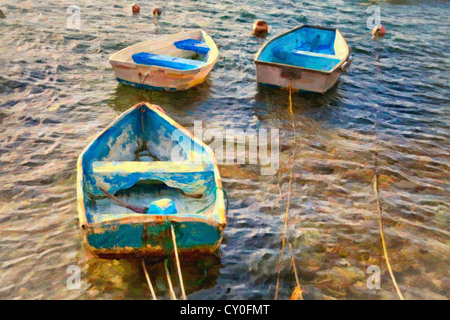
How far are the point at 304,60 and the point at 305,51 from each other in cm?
75

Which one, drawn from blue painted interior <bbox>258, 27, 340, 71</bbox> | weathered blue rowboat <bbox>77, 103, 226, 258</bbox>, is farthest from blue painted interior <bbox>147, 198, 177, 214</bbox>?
blue painted interior <bbox>258, 27, 340, 71</bbox>

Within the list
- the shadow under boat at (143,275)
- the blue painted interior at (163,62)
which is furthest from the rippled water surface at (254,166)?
the blue painted interior at (163,62)

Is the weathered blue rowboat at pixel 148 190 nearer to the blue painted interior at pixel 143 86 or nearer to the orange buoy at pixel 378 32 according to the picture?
the blue painted interior at pixel 143 86

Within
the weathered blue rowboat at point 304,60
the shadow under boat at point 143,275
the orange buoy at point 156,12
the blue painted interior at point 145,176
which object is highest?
the orange buoy at point 156,12

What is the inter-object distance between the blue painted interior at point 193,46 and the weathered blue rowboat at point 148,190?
4678 mm

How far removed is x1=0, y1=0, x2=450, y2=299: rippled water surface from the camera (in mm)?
5406

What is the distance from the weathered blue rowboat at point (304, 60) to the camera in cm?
1009

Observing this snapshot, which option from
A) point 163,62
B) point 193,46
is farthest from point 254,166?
point 193,46

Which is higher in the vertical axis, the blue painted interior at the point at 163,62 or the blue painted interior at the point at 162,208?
the blue painted interior at the point at 163,62

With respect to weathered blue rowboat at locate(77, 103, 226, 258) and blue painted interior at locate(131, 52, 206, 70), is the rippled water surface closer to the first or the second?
weathered blue rowboat at locate(77, 103, 226, 258)

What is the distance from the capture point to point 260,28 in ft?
49.2

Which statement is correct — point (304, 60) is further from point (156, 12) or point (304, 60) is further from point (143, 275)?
point (143, 275)
